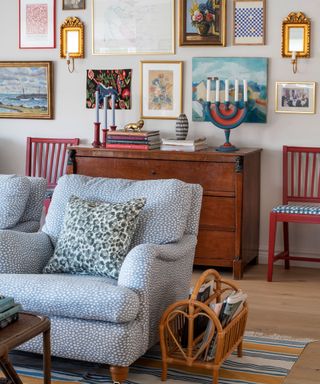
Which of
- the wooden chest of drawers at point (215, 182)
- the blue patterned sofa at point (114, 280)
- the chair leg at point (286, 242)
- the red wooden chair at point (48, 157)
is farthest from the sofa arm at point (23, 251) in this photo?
the red wooden chair at point (48, 157)

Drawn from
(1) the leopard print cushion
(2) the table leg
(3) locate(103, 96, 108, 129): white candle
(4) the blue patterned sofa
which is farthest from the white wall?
(2) the table leg

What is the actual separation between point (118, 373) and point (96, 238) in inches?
27.3

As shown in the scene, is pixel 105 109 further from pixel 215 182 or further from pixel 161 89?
pixel 215 182

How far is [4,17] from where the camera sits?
6.56m

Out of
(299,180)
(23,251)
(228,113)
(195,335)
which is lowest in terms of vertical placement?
(195,335)

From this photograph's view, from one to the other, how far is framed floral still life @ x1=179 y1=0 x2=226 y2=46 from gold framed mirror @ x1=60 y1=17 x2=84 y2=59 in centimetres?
81

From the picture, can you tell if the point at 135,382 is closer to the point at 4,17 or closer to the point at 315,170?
the point at 315,170

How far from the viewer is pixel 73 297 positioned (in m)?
3.47

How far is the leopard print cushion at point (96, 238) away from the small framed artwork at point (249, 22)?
2.32 m

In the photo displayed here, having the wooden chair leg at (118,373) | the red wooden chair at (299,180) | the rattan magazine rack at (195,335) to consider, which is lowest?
the wooden chair leg at (118,373)

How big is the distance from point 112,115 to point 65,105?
515mm

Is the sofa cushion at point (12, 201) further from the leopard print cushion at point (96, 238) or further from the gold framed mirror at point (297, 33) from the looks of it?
the gold framed mirror at point (297, 33)

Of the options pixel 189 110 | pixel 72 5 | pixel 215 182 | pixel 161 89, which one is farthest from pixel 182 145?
pixel 72 5

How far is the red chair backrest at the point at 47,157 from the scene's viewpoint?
21.0ft
